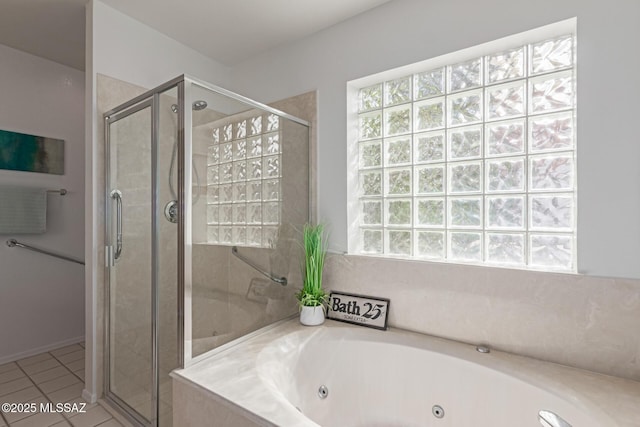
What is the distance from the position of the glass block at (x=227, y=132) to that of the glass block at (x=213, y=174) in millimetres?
169

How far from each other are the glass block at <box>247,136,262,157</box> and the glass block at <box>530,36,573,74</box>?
4.88 feet

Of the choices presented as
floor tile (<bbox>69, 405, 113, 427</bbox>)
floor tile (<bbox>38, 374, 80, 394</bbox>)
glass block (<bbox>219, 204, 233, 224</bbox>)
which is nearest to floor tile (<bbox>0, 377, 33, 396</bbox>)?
floor tile (<bbox>38, 374, 80, 394</bbox>)

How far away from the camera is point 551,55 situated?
1523mm

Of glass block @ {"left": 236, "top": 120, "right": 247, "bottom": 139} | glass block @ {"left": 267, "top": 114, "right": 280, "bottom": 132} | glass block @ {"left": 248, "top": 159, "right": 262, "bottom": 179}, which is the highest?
glass block @ {"left": 267, "top": 114, "right": 280, "bottom": 132}

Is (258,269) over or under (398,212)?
under

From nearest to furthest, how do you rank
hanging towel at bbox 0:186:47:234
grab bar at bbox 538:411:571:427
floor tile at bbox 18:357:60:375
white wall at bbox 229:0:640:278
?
grab bar at bbox 538:411:571:427
white wall at bbox 229:0:640:278
floor tile at bbox 18:357:60:375
hanging towel at bbox 0:186:47:234

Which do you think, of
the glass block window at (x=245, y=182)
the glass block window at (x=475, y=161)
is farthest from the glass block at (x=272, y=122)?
the glass block window at (x=475, y=161)

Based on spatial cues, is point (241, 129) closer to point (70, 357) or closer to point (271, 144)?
point (271, 144)

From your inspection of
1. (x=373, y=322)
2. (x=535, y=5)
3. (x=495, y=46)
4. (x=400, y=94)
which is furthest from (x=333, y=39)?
(x=373, y=322)

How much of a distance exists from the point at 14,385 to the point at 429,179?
3.07m

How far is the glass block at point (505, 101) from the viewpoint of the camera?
5.24 feet

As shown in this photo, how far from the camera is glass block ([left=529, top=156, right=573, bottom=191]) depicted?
1.47 m

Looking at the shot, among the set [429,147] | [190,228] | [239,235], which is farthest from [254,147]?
[429,147]

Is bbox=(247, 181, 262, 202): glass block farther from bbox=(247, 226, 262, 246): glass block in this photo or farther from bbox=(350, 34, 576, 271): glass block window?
bbox=(350, 34, 576, 271): glass block window
